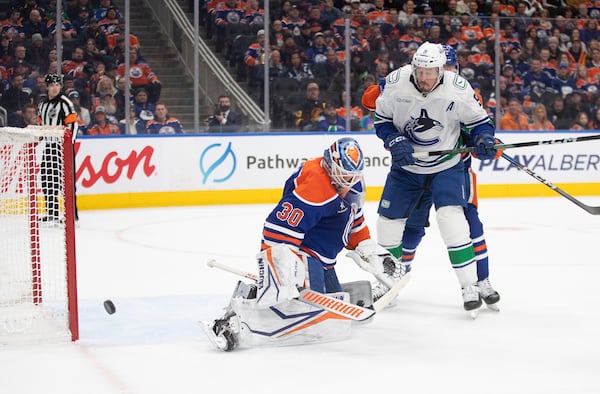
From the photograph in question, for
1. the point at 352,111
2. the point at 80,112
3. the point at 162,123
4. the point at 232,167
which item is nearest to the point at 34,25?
the point at 80,112

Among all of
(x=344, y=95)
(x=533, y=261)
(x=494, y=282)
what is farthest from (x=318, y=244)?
(x=344, y=95)

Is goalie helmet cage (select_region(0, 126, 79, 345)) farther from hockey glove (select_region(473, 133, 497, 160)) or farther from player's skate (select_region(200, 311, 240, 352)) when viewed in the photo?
hockey glove (select_region(473, 133, 497, 160))

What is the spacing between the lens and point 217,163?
9.56 metres

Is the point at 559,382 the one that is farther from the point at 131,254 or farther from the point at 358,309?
the point at 131,254

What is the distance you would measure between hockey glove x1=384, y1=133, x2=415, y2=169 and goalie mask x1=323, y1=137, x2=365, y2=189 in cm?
68

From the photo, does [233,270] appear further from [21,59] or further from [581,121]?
[581,121]

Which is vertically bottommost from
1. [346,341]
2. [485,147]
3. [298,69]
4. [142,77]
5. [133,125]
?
[346,341]

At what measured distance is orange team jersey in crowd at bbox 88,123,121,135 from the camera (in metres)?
9.13

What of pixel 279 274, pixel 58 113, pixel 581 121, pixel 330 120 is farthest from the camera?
pixel 581 121

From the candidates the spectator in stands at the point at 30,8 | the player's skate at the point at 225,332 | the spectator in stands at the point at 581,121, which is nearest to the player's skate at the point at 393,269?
the player's skate at the point at 225,332

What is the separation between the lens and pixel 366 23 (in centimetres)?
1028

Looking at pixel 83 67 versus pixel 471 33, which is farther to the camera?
pixel 471 33

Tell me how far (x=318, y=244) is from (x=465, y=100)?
1064mm

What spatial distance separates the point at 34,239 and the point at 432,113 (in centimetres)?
191
